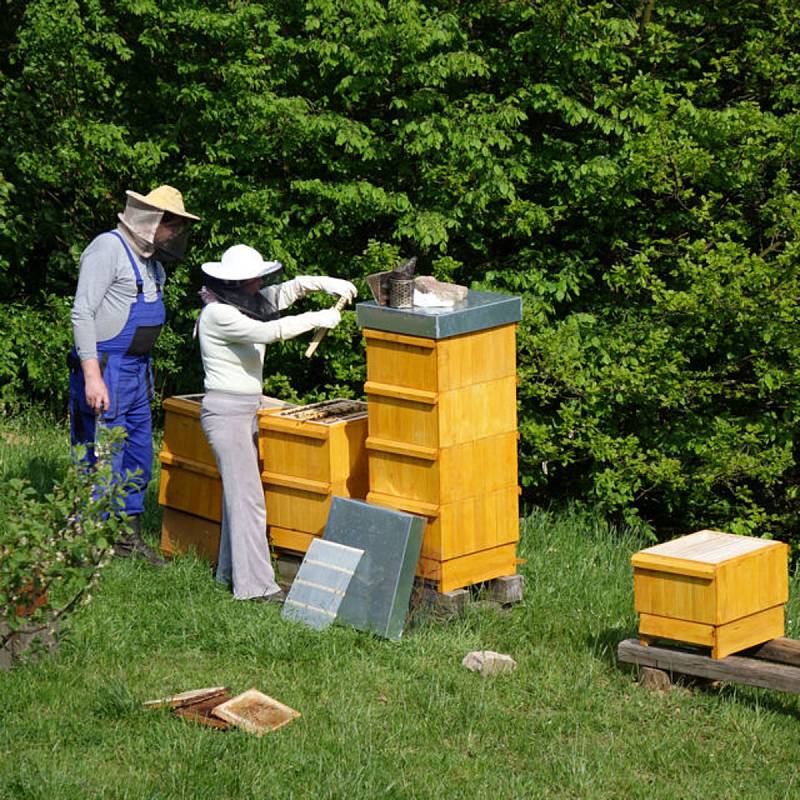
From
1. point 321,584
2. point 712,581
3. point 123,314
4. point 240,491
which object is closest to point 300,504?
point 240,491

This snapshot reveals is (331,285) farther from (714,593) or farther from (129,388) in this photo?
(714,593)

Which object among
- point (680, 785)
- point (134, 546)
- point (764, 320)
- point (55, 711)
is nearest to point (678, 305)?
point (764, 320)

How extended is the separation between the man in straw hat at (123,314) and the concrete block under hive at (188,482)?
0.72 ft

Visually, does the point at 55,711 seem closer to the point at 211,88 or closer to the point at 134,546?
the point at 134,546

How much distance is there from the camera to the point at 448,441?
271 inches

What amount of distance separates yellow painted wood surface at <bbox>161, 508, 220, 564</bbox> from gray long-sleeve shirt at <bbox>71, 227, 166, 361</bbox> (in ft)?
3.83

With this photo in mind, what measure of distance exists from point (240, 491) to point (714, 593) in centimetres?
265

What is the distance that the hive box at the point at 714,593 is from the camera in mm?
6117

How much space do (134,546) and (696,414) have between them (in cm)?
391

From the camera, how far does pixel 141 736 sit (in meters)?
5.75

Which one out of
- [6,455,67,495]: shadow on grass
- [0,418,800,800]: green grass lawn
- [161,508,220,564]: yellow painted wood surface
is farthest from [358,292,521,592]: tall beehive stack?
[6,455,67,495]: shadow on grass

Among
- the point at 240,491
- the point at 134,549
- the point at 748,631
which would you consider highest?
→ the point at 240,491

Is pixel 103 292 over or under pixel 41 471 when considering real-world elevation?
Result: over

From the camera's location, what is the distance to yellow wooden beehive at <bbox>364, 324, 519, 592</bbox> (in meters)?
6.88
